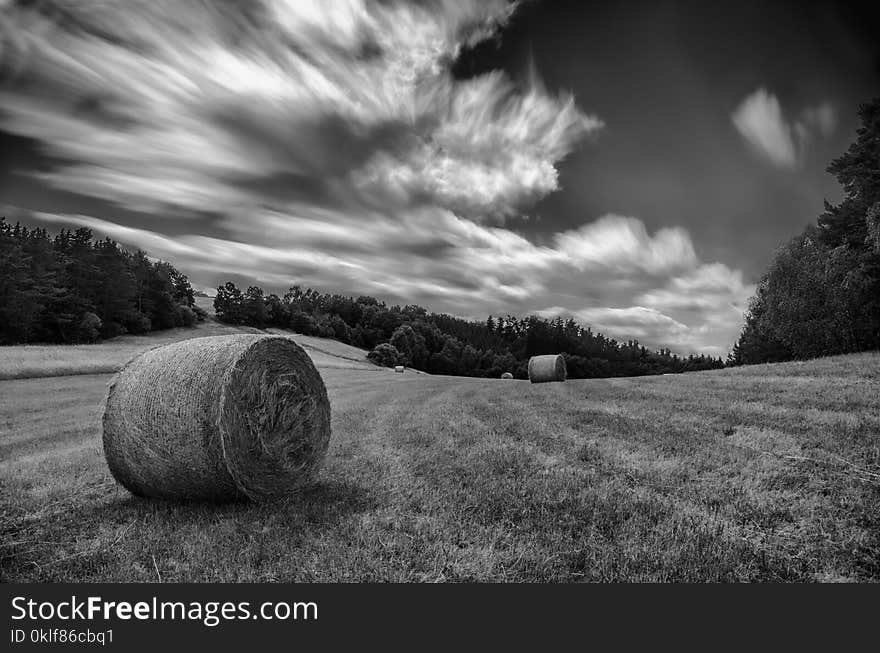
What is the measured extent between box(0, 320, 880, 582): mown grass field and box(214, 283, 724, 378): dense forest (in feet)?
269

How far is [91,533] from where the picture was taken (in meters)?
5.91

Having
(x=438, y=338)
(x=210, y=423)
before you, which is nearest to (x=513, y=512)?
(x=210, y=423)

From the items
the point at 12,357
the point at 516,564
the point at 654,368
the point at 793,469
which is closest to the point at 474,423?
the point at 793,469

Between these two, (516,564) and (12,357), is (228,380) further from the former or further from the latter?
(12,357)

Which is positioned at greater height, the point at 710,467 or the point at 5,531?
the point at 710,467

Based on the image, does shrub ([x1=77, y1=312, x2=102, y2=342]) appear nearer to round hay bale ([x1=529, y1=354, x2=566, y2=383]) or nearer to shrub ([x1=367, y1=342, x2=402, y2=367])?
shrub ([x1=367, y1=342, x2=402, y2=367])

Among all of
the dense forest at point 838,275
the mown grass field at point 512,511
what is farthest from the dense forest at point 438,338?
the mown grass field at point 512,511

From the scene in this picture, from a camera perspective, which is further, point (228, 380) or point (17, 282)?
point (17, 282)

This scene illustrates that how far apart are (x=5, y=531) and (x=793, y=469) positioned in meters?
11.6

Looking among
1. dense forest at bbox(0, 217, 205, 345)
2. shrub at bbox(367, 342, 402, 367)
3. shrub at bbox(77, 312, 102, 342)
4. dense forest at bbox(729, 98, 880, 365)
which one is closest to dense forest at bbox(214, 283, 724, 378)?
shrub at bbox(367, 342, 402, 367)

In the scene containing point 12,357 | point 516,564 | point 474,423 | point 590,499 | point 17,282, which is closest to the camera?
point 516,564

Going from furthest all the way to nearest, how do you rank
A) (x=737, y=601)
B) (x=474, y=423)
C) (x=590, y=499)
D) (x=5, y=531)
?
1. (x=474, y=423)
2. (x=590, y=499)
3. (x=5, y=531)
4. (x=737, y=601)

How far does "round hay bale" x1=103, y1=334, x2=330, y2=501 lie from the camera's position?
701cm

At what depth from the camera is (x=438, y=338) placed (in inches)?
4899
